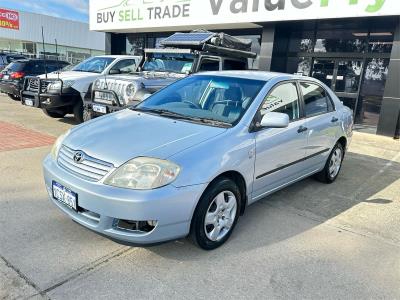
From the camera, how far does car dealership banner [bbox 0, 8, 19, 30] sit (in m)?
41.0

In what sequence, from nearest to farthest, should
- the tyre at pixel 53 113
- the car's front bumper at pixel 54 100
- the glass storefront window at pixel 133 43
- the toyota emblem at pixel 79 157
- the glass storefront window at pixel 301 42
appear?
1. the toyota emblem at pixel 79 157
2. the car's front bumper at pixel 54 100
3. the tyre at pixel 53 113
4. the glass storefront window at pixel 301 42
5. the glass storefront window at pixel 133 43

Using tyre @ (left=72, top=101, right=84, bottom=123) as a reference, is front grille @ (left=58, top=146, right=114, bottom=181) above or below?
above

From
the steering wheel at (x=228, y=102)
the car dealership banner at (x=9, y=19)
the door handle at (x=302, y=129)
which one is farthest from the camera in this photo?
the car dealership banner at (x=9, y=19)

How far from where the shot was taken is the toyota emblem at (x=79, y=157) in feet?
10.1

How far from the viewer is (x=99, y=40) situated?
49.0m

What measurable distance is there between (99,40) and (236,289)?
2000 inches

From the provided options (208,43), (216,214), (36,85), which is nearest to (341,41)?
(208,43)

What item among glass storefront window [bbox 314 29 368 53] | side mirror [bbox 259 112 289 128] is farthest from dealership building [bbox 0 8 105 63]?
side mirror [bbox 259 112 289 128]

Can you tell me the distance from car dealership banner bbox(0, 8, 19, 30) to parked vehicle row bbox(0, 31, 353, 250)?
44.7 meters

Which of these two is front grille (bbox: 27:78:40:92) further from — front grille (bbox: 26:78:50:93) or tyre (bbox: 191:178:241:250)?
tyre (bbox: 191:178:241:250)

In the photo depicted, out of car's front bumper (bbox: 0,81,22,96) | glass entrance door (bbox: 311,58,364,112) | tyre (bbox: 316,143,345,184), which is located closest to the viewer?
tyre (bbox: 316,143,345,184)

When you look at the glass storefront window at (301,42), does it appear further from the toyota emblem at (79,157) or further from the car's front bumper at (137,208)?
the toyota emblem at (79,157)

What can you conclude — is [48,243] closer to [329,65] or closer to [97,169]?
[97,169]

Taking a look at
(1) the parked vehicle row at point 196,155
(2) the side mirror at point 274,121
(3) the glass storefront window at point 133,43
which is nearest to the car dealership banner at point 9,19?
(3) the glass storefront window at point 133,43
